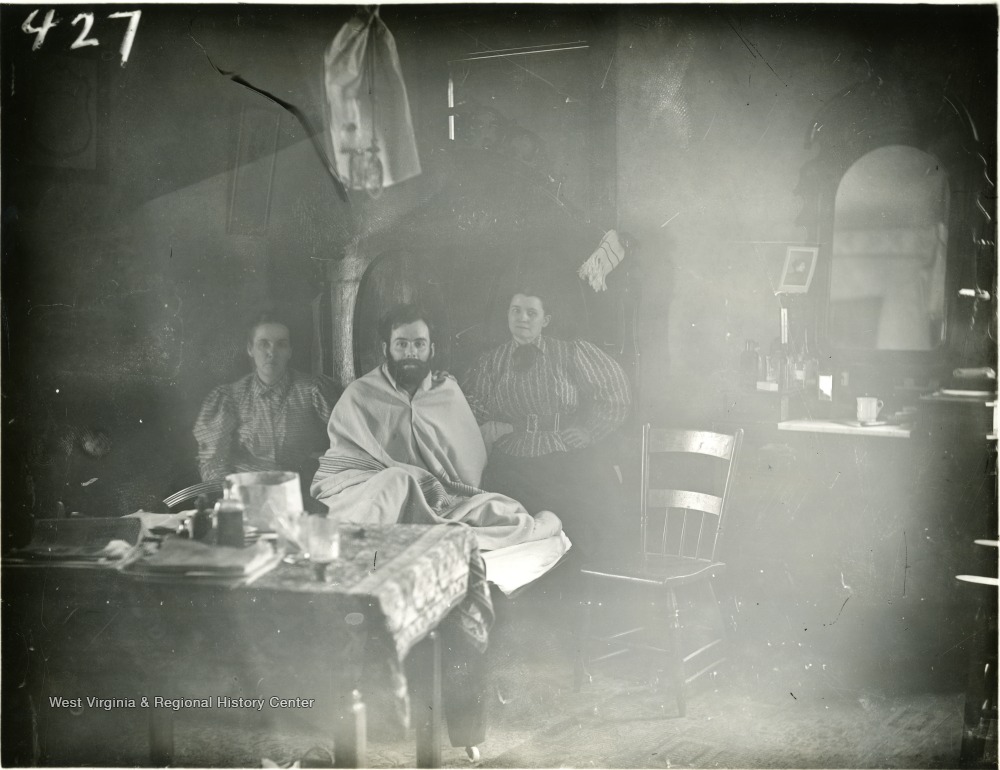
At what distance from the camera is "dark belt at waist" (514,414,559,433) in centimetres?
263

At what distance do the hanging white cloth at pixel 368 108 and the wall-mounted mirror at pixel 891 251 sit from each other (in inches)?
54.7

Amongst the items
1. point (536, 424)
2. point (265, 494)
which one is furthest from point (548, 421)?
point (265, 494)

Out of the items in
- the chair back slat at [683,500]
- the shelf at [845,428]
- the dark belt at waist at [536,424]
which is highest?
the dark belt at waist at [536,424]

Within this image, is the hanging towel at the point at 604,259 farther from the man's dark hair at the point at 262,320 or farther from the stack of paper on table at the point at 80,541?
the stack of paper on table at the point at 80,541

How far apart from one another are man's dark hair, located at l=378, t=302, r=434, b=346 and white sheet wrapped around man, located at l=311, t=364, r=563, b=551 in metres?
0.14

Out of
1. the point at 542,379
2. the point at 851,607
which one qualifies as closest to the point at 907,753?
the point at 851,607

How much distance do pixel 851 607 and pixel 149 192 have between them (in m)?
2.56

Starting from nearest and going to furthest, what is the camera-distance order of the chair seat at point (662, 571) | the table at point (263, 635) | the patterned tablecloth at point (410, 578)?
1. the patterned tablecloth at point (410, 578)
2. the table at point (263, 635)
3. the chair seat at point (662, 571)

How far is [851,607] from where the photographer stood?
258 cm

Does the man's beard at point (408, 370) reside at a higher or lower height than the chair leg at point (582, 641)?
higher

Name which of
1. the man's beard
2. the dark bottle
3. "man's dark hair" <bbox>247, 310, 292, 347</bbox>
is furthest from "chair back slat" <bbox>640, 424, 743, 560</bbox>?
the dark bottle

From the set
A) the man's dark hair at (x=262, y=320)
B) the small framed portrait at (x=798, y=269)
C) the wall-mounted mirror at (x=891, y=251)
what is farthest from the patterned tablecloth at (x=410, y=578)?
the wall-mounted mirror at (x=891, y=251)

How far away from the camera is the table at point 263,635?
235cm

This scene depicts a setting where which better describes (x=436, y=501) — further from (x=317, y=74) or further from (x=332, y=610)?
(x=317, y=74)
